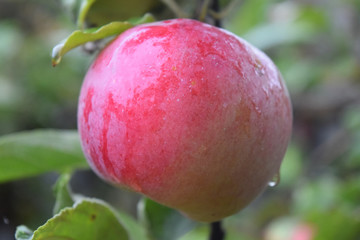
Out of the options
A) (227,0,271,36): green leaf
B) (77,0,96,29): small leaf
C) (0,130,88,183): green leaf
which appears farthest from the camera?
(227,0,271,36): green leaf

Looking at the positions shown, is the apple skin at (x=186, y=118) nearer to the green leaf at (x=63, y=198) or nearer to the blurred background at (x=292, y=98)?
the green leaf at (x=63, y=198)

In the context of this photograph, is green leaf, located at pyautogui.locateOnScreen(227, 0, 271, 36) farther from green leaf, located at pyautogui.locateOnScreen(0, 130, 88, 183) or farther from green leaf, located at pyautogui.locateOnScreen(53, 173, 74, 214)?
green leaf, located at pyautogui.locateOnScreen(53, 173, 74, 214)

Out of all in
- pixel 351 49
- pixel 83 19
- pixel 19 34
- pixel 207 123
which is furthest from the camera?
pixel 19 34

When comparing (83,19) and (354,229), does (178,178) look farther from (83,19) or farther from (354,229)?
(354,229)

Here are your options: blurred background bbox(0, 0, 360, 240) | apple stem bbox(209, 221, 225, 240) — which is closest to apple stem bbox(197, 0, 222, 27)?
apple stem bbox(209, 221, 225, 240)

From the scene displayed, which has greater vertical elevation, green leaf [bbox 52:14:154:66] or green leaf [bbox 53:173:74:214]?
green leaf [bbox 52:14:154:66]

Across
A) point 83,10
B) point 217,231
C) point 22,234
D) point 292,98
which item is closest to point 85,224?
point 22,234

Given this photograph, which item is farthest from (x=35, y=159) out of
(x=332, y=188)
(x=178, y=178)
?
(x=332, y=188)
